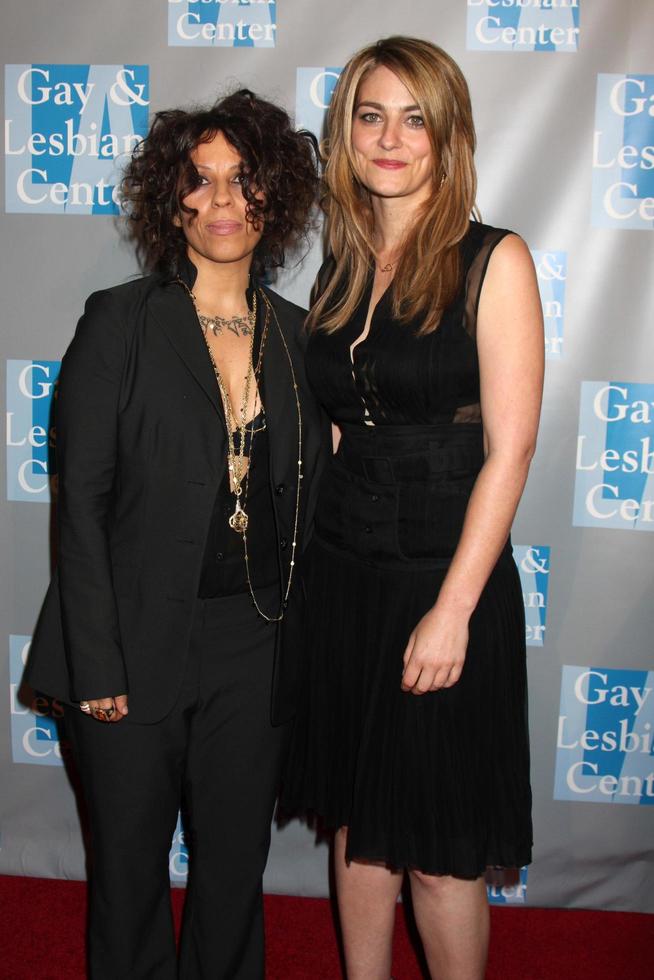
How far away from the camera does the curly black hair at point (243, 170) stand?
1.78m

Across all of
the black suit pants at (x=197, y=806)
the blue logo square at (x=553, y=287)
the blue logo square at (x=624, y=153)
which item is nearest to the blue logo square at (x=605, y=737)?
the blue logo square at (x=553, y=287)

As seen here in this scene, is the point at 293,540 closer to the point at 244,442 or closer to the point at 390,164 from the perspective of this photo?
the point at 244,442

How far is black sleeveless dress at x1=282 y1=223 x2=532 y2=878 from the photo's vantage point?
1731 mm

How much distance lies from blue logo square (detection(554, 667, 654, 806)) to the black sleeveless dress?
0.82 metres

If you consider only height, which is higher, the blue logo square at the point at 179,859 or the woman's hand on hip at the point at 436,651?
the woman's hand on hip at the point at 436,651

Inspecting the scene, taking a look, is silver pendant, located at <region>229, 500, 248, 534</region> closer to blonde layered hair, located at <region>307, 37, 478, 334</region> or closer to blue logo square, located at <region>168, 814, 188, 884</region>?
blonde layered hair, located at <region>307, 37, 478, 334</region>

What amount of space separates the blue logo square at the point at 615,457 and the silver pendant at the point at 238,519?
1.13 metres

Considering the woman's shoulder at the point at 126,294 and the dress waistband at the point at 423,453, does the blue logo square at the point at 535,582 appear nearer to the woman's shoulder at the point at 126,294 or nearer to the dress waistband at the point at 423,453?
the dress waistband at the point at 423,453

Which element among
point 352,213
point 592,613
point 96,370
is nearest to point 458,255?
point 352,213

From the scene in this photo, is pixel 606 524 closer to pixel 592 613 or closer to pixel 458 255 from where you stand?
pixel 592 613

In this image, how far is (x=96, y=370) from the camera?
5.38 ft

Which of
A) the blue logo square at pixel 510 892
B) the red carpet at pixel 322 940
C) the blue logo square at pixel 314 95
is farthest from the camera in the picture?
the blue logo square at pixel 510 892

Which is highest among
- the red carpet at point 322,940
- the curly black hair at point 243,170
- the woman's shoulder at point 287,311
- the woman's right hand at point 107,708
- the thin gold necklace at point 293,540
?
the curly black hair at point 243,170

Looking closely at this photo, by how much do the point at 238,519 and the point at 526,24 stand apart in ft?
5.03
